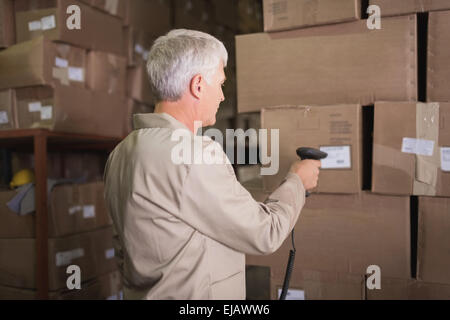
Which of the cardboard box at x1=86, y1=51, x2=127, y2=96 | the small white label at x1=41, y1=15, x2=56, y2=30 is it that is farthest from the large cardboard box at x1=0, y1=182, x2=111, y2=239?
the small white label at x1=41, y1=15, x2=56, y2=30

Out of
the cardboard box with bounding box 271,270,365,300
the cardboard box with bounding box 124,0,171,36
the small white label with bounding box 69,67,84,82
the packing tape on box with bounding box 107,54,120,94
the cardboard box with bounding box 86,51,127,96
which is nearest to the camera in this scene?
the cardboard box with bounding box 271,270,365,300

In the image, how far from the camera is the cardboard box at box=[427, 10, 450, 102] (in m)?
1.27

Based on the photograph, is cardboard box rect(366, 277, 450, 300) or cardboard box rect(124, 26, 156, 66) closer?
cardboard box rect(366, 277, 450, 300)

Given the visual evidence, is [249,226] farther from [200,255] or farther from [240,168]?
[240,168]

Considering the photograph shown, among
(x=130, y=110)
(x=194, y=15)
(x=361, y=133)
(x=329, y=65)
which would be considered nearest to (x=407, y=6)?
(x=329, y=65)

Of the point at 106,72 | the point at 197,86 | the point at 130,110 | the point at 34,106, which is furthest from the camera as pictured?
the point at 130,110

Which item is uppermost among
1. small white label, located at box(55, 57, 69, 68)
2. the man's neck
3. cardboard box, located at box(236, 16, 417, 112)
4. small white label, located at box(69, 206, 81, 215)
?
small white label, located at box(55, 57, 69, 68)

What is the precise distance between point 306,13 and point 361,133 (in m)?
0.48

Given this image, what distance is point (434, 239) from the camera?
4.26ft

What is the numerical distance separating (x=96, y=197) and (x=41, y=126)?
18.7 inches

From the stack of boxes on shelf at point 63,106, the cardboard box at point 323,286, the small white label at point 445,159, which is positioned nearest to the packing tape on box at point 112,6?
the stack of boxes on shelf at point 63,106

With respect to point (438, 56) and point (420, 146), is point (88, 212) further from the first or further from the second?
point (438, 56)

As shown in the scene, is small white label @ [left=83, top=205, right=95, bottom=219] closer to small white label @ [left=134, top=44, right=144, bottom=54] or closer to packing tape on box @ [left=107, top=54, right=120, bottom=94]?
packing tape on box @ [left=107, top=54, right=120, bottom=94]
